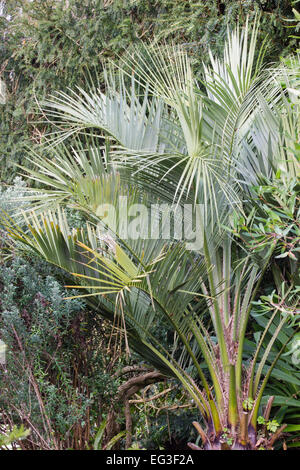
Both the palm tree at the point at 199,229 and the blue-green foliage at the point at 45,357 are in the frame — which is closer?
the palm tree at the point at 199,229

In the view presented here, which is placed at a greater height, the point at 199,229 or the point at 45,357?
the point at 199,229

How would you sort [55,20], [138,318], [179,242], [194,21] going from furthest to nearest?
1. [55,20]
2. [194,21]
3. [138,318]
4. [179,242]

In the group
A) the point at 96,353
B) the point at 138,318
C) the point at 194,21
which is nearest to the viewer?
the point at 138,318

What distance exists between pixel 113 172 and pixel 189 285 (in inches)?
28.2

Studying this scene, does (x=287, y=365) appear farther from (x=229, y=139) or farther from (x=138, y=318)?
(x=229, y=139)

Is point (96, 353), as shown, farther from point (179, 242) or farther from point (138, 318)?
point (179, 242)

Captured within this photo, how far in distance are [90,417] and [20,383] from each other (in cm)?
55

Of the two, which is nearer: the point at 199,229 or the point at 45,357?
the point at 199,229

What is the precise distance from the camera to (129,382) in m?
3.32

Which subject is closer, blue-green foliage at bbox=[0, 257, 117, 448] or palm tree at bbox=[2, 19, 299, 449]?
palm tree at bbox=[2, 19, 299, 449]

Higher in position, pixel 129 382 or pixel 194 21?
pixel 194 21

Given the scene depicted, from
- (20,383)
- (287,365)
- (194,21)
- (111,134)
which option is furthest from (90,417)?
(194,21)
